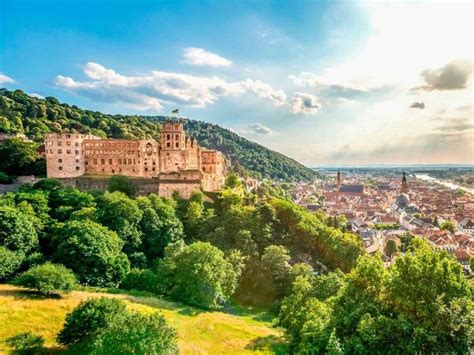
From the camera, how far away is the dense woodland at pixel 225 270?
21844 millimetres

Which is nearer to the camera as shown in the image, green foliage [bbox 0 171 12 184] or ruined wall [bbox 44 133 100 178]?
green foliage [bbox 0 171 12 184]

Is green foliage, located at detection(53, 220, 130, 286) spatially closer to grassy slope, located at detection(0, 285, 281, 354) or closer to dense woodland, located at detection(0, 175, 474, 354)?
dense woodland, located at detection(0, 175, 474, 354)

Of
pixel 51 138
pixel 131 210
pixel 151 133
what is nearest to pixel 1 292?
pixel 131 210

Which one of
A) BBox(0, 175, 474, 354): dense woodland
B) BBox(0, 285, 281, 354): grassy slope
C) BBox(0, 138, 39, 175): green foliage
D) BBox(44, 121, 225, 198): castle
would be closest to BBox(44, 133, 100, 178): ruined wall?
BBox(44, 121, 225, 198): castle

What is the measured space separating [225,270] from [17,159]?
43256 millimetres

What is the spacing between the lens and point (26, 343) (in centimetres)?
2438

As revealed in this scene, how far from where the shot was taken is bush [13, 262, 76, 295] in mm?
29672

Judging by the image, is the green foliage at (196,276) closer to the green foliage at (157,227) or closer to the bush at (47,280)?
the green foliage at (157,227)

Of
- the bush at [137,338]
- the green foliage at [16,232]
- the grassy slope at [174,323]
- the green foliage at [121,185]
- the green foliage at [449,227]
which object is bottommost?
the green foliage at [449,227]

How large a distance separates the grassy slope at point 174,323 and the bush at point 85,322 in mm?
1439

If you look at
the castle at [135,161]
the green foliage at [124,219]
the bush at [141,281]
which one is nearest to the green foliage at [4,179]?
the castle at [135,161]

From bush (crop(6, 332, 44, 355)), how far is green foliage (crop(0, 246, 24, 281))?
34.2 feet

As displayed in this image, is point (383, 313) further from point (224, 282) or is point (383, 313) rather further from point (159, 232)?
point (159, 232)

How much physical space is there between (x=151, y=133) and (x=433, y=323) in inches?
4232
